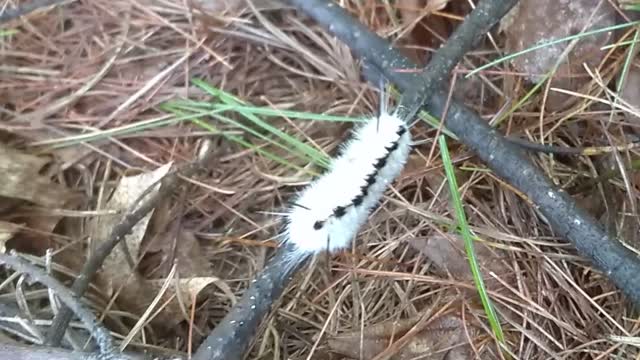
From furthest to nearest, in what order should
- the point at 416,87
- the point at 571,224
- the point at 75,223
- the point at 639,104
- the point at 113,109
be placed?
the point at 113,109 → the point at 75,223 → the point at 639,104 → the point at 416,87 → the point at 571,224

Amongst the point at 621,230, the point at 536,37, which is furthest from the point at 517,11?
the point at 621,230

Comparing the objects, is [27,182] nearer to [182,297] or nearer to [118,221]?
[118,221]

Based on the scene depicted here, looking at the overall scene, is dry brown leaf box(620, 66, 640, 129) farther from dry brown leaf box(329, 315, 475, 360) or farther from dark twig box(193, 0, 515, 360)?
dry brown leaf box(329, 315, 475, 360)

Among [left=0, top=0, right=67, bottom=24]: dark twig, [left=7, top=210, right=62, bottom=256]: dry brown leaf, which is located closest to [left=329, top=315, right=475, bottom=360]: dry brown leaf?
[left=7, top=210, right=62, bottom=256]: dry brown leaf

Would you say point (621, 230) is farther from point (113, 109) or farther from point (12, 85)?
point (12, 85)

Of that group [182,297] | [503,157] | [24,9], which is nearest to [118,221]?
[182,297]

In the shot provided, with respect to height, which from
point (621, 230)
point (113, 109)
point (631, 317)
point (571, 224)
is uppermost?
point (113, 109)

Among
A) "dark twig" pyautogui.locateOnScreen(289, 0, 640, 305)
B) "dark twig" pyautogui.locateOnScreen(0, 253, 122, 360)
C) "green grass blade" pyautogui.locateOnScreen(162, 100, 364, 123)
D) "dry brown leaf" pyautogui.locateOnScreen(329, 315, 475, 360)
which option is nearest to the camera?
"dark twig" pyautogui.locateOnScreen(0, 253, 122, 360)
